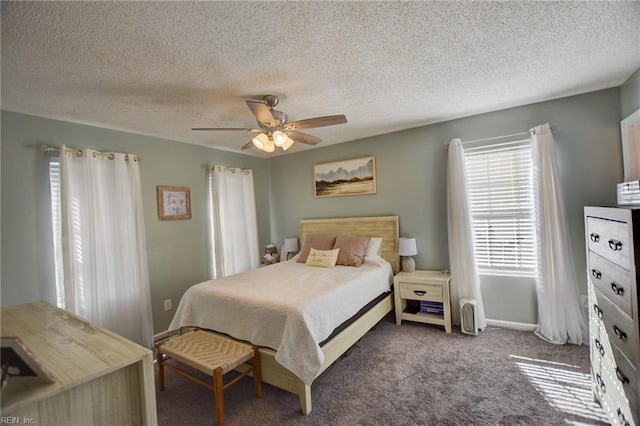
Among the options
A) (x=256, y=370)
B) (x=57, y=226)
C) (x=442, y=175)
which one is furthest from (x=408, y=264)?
(x=57, y=226)

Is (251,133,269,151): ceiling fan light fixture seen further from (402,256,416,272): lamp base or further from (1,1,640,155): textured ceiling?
(402,256,416,272): lamp base

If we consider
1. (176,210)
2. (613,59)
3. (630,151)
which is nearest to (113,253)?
(176,210)

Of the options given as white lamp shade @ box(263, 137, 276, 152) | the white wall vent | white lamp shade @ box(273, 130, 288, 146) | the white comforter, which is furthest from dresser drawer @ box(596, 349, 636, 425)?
white lamp shade @ box(263, 137, 276, 152)

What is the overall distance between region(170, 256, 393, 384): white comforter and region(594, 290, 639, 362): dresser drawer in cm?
164

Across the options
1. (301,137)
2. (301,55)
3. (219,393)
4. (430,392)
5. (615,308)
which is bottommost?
(430,392)

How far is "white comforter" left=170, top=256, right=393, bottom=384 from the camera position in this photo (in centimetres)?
191

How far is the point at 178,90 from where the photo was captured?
86.4 inches

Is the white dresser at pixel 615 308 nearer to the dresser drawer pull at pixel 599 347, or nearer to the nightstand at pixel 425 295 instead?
the dresser drawer pull at pixel 599 347

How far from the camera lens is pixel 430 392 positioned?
2053 mm

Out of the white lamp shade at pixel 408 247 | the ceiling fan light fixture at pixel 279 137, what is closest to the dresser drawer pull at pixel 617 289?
the white lamp shade at pixel 408 247

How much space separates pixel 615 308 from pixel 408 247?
1956 millimetres

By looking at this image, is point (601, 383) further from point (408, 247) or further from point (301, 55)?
point (301, 55)

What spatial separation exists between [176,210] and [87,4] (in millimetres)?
2525

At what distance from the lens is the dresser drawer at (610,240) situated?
4.35ft
